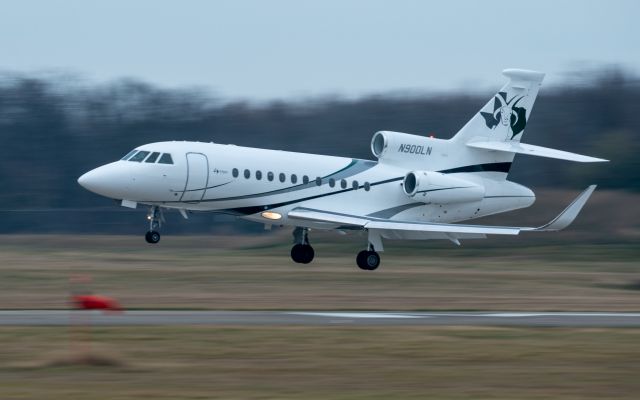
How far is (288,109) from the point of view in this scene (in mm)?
91375

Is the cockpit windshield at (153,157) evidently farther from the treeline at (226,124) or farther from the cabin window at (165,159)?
the treeline at (226,124)

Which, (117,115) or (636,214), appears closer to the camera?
(636,214)

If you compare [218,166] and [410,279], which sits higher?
[218,166]

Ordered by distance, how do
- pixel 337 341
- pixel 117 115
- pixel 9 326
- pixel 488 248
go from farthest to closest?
pixel 117 115
pixel 488 248
pixel 9 326
pixel 337 341

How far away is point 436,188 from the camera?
32.1 metres

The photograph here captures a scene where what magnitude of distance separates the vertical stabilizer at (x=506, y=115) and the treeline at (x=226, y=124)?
3217 cm

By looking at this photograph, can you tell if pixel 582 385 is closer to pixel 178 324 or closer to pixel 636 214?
pixel 178 324

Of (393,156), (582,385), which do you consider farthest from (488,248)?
(582,385)

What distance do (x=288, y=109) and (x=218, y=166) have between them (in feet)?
202

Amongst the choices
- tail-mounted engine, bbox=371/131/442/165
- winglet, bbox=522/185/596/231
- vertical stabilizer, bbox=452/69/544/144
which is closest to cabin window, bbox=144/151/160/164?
tail-mounted engine, bbox=371/131/442/165

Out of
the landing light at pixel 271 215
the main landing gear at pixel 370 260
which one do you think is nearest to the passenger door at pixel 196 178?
the landing light at pixel 271 215

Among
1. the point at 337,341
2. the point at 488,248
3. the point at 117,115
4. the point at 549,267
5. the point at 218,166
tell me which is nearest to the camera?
the point at 337,341

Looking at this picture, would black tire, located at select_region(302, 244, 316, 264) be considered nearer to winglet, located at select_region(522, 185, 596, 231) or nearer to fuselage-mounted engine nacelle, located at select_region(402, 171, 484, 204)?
fuselage-mounted engine nacelle, located at select_region(402, 171, 484, 204)

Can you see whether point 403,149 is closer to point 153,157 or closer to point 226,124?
point 153,157
